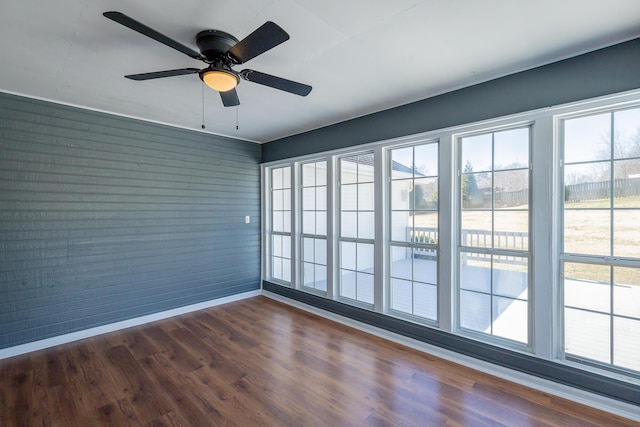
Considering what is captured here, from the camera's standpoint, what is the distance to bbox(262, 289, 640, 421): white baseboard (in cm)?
213

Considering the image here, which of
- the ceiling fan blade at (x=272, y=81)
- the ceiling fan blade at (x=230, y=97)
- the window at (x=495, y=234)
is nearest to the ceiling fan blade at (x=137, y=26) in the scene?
the ceiling fan blade at (x=272, y=81)

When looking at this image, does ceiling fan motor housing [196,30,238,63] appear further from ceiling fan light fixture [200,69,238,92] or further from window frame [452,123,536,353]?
window frame [452,123,536,353]

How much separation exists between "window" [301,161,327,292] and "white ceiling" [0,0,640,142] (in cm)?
145

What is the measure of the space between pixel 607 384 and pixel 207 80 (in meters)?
3.66

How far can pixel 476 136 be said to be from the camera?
2.88 m

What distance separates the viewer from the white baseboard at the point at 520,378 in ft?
7.00

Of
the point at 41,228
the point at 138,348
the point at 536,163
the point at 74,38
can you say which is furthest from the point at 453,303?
the point at 41,228

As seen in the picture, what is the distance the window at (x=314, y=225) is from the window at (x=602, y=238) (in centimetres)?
273

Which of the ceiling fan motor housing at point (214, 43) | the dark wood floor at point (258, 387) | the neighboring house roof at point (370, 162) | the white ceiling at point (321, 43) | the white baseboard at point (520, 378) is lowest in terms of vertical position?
the dark wood floor at point (258, 387)

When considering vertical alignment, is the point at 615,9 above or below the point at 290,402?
above

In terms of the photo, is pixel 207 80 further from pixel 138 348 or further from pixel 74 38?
Answer: pixel 138 348

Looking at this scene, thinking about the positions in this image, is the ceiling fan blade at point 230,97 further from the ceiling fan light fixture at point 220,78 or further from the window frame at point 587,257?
the window frame at point 587,257

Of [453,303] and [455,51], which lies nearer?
[455,51]

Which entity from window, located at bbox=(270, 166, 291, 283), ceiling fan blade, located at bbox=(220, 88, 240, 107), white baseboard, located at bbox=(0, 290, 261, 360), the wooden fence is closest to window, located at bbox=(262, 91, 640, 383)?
the wooden fence
